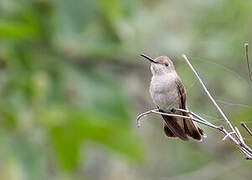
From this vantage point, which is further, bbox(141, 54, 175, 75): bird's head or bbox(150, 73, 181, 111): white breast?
bbox(141, 54, 175, 75): bird's head

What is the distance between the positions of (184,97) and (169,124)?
0.21 m

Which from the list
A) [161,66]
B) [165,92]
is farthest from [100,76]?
[165,92]

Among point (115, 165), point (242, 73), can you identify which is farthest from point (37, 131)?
point (242, 73)

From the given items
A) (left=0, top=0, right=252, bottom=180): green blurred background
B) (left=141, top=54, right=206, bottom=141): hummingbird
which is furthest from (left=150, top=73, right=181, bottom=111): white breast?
(left=0, top=0, right=252, bottom=180): green blurred background

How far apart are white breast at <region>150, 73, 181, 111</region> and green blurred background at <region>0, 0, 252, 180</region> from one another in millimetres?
1173

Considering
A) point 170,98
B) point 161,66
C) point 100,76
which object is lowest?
point 170,98

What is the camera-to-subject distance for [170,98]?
3109mm

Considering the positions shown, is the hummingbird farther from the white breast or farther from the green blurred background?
the green blurred background

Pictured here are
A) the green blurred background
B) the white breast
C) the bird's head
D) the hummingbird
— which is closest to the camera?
the hummingbird

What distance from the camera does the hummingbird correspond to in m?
2.75

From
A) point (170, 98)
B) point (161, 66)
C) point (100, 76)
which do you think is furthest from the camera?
point (100, 76)

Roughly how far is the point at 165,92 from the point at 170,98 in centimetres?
5

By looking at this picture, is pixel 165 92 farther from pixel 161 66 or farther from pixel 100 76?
pixel 100 76

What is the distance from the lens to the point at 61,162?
500 centimetres
